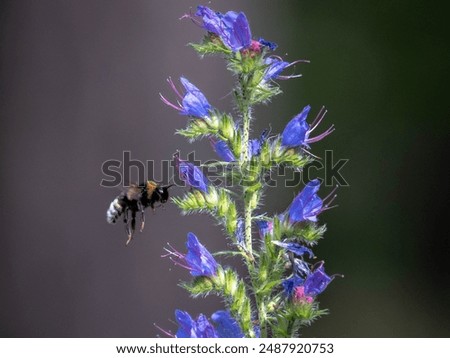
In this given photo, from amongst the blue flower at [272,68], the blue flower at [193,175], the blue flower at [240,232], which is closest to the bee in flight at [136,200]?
the blue flower at [193,175]

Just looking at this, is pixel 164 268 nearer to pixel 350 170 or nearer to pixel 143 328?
pixel 143 328

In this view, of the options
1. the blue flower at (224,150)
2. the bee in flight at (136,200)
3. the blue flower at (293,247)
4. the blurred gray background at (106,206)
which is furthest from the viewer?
the blurred gray background at (106,206)

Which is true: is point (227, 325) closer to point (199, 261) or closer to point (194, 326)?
point (194, 326)

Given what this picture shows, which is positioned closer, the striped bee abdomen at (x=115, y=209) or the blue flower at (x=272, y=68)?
the blue flower at (x=272, y=68)

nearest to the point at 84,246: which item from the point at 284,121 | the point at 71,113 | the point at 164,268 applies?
the point at 164,268

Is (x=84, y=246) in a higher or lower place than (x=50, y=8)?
lower

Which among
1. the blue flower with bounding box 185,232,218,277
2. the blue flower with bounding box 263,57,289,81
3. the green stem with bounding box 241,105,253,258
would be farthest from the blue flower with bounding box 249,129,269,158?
the blue flower with bounding box 185,232,218,277

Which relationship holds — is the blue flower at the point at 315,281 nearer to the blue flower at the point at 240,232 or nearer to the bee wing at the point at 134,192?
the blue flower at the point at 240,232
